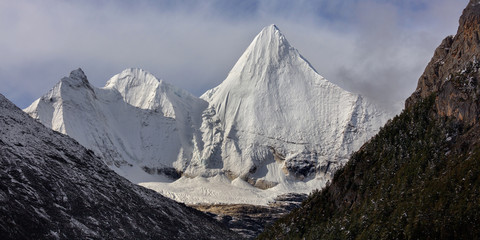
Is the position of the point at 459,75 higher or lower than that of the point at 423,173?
higher

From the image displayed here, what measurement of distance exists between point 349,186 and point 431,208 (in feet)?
133

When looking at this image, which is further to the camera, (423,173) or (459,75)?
(459,75)

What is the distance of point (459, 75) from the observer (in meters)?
152

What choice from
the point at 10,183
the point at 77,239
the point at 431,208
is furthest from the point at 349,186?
the point at 10,183

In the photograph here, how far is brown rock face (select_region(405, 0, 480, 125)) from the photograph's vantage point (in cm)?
14575

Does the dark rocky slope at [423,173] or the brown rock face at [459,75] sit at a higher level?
the brown rock face at [459,75]

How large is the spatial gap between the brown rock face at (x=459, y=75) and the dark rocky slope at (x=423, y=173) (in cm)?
19

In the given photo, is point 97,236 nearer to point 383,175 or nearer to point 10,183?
point 10,183

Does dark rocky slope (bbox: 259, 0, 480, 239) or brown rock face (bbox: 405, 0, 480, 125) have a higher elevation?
brown rock face (bbox: 405, 0, 480, 125)

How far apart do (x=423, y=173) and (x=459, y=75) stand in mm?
22488

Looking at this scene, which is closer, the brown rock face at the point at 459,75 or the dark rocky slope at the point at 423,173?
the dark rocky slope at the point at 423,173

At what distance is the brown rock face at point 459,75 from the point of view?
14575 cm

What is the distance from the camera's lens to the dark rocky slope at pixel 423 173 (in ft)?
418

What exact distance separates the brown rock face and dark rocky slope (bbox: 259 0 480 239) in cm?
19
